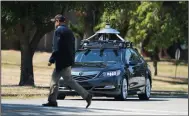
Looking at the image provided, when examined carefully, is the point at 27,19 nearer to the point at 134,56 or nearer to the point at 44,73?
the point at 134,56

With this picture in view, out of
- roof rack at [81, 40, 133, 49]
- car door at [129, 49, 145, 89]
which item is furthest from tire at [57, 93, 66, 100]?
car door at [129, 49, 145, 89]

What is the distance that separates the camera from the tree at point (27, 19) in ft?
73.6

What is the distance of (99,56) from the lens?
18172 millimetres

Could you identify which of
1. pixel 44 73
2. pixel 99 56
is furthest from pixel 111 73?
pixel 44 73

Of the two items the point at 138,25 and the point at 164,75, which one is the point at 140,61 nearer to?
the point at 138,25

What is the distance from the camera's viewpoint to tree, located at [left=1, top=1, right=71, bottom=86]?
883 inches

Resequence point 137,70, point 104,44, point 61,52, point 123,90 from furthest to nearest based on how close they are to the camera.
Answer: point 104,44 → point 137,70 → point 123,90 → point 61,52

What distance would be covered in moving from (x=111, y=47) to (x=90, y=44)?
726 millimetres

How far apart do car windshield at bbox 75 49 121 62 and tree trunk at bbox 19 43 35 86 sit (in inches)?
273

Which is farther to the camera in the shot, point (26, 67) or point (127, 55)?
point (26, 67)

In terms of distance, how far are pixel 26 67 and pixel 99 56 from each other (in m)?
7.58

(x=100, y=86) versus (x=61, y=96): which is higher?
(x=100, y=86)

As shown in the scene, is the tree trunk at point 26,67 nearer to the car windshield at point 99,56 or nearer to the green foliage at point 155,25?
the car windshield at point 99,56

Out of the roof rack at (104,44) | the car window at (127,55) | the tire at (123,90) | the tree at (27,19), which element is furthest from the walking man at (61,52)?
the tree at (27,19)
